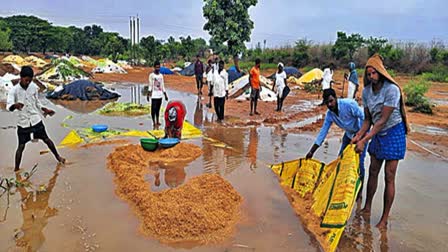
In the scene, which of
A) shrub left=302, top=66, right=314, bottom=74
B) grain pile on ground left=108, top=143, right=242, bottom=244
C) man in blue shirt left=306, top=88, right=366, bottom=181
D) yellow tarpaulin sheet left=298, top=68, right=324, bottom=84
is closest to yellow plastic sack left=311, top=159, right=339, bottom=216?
man in blue shirt left=306, top=88, right=366, bottom=181

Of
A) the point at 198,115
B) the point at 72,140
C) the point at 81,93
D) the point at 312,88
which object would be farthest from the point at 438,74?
the point at 72,140

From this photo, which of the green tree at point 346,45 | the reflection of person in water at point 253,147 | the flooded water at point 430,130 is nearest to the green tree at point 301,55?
the green tree at point 346,45

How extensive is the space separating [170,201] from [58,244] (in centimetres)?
129

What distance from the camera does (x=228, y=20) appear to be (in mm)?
26266

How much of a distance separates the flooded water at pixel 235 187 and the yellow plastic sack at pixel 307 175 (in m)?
0.27

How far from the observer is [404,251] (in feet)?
12.8

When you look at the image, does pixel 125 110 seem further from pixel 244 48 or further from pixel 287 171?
pixel 244 48

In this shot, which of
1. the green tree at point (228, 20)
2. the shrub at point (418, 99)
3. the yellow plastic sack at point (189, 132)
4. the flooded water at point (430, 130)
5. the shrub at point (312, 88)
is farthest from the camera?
the green tree at point (228, 20)

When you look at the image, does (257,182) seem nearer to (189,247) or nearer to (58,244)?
(189,247)

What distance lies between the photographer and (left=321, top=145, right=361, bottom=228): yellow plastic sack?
150 inches

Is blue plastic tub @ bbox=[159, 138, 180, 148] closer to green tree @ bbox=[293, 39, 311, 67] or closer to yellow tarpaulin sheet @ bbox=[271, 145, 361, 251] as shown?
yellow tarpaulin sheet @ bbox=[271, 145, 361, 251]

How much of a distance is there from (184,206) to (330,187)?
5.57ft

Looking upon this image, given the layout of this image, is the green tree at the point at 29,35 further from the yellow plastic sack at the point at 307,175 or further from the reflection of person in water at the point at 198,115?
the yellow plastic sack at the point at 307,175

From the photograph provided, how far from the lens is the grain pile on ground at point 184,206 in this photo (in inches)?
159
